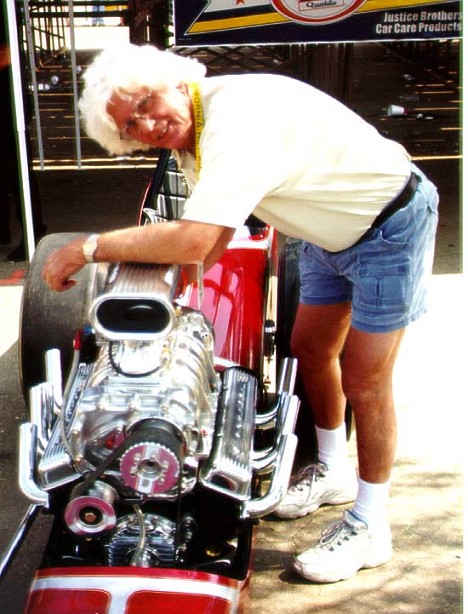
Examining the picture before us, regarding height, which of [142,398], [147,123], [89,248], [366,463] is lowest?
[366,463]

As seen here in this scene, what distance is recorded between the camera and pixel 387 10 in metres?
6.49

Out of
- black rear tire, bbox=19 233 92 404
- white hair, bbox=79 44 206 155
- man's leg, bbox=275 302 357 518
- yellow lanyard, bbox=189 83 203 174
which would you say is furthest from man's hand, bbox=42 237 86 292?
black rear tire, bbox=19 233 92 404

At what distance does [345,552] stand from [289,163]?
1.31 meters

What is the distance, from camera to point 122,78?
7.29ft

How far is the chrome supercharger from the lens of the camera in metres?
2.15

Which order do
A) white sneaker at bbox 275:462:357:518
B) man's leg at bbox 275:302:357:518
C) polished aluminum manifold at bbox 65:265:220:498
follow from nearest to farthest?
polished aluminum manifold at bbox 65:265:220:498 → man's leg at bbox 275:302:357:518 → white sneaker at bbox 275:462:357:518

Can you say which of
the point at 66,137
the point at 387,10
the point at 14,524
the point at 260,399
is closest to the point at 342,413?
the point at 260,399

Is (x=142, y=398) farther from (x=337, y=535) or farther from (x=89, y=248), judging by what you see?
(x=337, y=535)

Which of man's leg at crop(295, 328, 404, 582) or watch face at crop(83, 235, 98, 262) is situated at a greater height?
watch face at crop(83, 235, 98, 262)

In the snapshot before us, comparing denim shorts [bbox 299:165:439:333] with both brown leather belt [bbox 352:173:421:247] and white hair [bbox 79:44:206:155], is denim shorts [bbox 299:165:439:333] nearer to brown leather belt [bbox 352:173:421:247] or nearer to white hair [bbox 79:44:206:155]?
brown leather belt [bbox 352:173:421:247]

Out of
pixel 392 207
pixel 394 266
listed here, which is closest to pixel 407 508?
pixel 394 266

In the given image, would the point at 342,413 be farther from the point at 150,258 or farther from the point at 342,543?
the point at 150,258

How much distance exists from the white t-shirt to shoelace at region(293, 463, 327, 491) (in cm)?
99

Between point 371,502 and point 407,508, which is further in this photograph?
point 407,508
